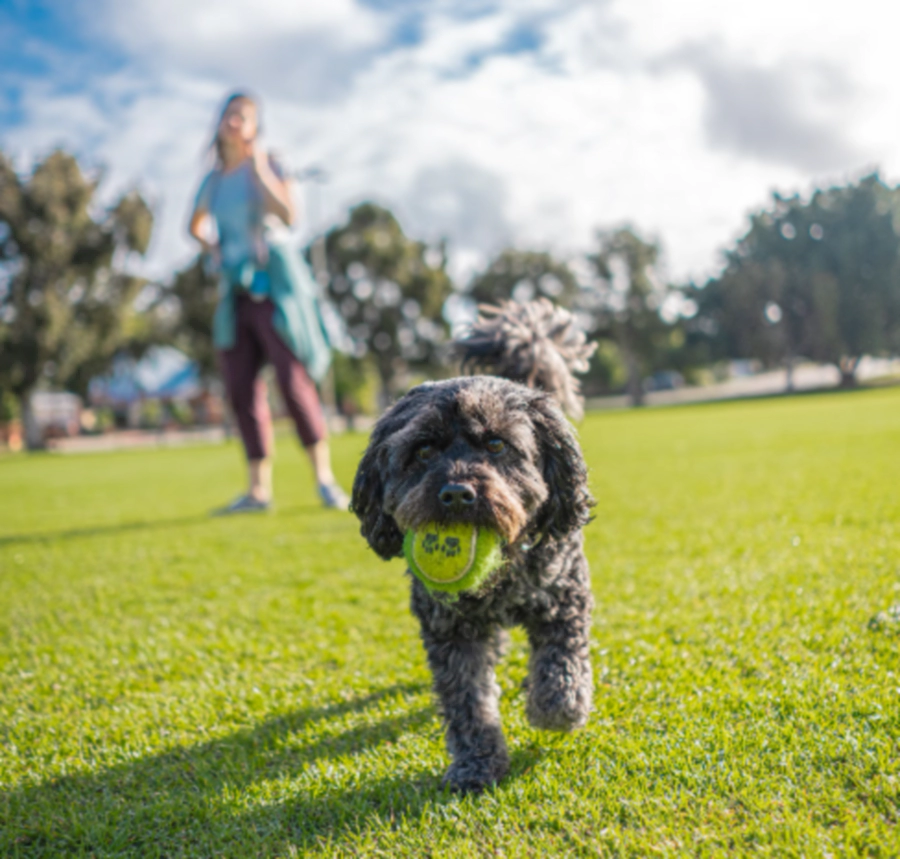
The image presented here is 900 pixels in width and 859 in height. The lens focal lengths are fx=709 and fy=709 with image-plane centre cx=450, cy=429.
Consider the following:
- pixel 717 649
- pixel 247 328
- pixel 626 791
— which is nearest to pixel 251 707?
pixel 626 791

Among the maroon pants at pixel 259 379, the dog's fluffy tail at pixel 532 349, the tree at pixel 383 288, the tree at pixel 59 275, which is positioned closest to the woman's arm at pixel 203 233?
the maroon pants at pixel 259 379

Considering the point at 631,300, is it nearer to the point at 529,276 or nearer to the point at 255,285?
the point at 529,276

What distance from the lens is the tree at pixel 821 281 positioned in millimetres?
53906

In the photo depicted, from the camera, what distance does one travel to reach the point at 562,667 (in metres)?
2.62

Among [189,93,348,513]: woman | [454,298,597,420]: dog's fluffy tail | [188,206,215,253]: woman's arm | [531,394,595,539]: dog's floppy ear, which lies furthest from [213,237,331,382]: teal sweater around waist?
[531,394,595,539]: dog's floppy ear

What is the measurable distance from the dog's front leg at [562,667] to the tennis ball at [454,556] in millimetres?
500

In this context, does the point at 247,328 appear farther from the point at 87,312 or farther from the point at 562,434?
the point at 87,312

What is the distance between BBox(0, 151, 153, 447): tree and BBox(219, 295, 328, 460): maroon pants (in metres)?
38.2

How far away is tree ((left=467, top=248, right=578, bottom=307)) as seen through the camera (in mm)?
63956

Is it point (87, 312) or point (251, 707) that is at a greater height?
point (87, 312)

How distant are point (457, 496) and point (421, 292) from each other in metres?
51.6

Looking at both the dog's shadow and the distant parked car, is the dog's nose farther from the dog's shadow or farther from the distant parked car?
the distant parked car

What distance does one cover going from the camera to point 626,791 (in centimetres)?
214

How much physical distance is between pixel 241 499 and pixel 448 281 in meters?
47.7
